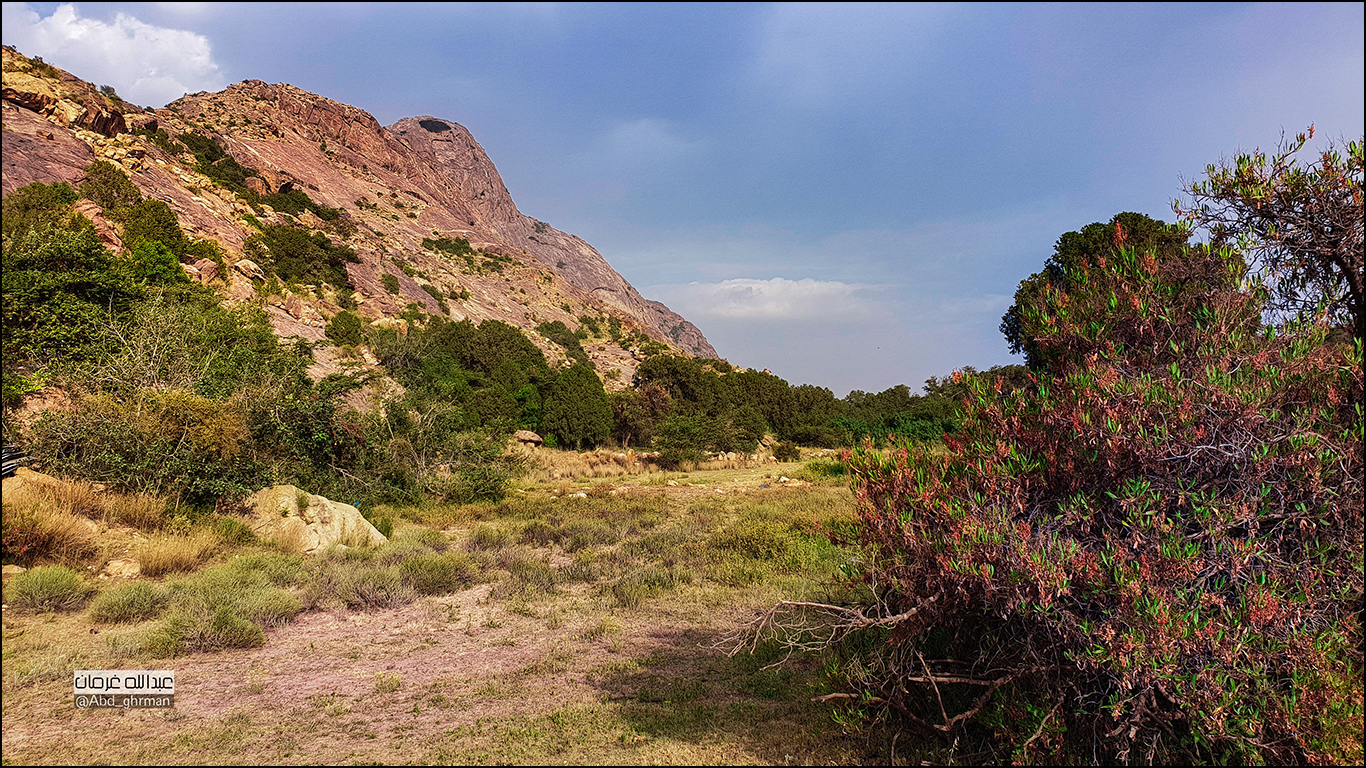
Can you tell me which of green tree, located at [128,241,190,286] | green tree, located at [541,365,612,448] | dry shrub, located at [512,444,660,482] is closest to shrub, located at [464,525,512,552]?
dry shrub, located at [512,444,660,482]

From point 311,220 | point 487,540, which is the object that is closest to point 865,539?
point 487,540

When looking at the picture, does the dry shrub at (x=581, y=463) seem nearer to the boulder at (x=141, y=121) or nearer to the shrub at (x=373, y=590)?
the shrub at (x=373, y=590)

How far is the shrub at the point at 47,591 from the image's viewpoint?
6.61m

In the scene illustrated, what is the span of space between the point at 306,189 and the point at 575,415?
1706 inches

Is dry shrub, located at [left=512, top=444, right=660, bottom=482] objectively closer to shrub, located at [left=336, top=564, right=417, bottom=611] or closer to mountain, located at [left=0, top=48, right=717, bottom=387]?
mountain, located at [left=0, top=48, right=717, bottom=387]

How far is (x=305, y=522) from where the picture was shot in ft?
35.5

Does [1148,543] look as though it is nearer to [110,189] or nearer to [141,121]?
[110,189]

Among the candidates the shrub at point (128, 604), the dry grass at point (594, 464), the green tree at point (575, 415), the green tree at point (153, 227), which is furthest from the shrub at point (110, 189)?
the shrub at point (128, 604)

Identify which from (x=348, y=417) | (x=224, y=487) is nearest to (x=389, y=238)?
(x=348, y=417)

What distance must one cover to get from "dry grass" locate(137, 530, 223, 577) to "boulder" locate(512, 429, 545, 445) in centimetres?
1818

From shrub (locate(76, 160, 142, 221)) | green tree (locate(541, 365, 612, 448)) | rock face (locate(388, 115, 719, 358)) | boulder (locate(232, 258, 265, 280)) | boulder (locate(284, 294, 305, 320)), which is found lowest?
green tree (locate(541, 365, 612, 448))

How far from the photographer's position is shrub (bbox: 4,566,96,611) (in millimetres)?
6609

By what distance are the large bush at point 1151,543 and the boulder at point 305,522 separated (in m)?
9.90

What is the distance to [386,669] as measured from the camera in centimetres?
618
